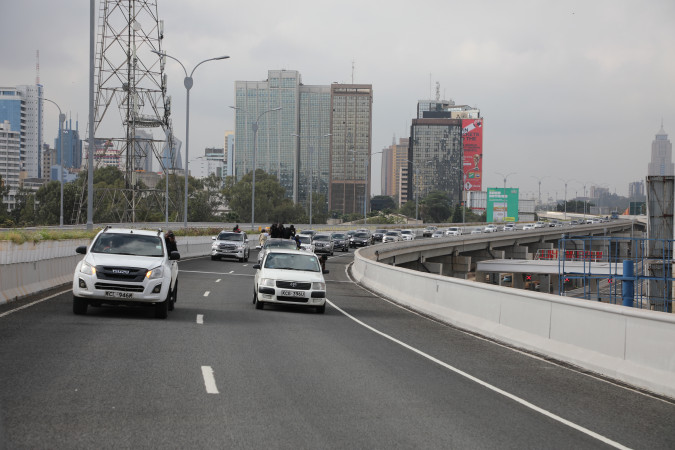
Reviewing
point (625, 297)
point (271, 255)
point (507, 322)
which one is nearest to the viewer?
point (507, 322)

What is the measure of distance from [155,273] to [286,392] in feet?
26.7

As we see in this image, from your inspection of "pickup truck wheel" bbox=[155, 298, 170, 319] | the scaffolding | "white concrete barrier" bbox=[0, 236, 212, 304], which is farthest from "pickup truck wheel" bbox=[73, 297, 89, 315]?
the scaffolding

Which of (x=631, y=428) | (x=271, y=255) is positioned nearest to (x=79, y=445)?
(x=631, y=428)

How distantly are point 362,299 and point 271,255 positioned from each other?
232 inches

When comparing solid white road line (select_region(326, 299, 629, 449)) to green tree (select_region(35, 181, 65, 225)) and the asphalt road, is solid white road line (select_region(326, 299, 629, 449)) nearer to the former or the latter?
the asphalt road

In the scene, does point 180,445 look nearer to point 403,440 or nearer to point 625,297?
point 403,440

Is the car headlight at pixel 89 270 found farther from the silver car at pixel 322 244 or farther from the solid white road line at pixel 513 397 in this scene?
the silver car at pixel 322 244

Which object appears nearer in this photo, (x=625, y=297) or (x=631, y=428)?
(x=631, y=428)

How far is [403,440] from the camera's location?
296 inches

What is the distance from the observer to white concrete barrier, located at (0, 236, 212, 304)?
20203 mm

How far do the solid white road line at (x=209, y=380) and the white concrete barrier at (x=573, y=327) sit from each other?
18.5ft

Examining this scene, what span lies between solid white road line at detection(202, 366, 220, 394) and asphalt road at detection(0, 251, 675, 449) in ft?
0.20

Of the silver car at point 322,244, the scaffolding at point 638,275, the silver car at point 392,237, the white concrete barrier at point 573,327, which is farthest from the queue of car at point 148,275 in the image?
the silver car at point 392,237

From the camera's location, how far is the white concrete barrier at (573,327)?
11078mm
